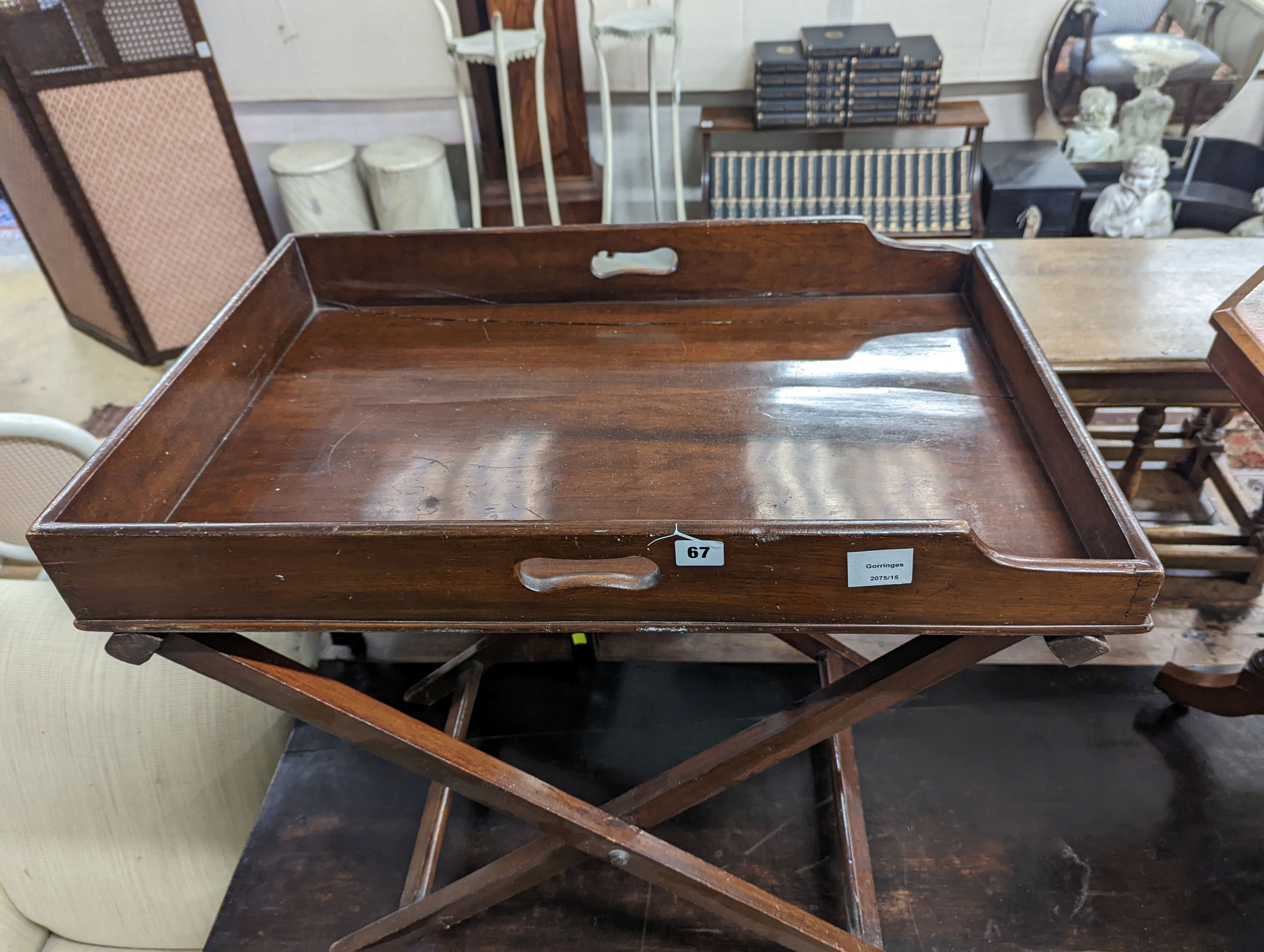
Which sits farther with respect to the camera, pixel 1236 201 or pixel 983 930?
pixel 1236 201

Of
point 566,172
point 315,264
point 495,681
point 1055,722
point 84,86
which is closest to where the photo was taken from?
point 315,264

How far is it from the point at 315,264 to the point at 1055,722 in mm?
1562

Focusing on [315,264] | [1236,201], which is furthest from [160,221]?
[1236,201]

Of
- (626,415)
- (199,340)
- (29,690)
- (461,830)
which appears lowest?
(461,830)

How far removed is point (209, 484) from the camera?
43.6 inches

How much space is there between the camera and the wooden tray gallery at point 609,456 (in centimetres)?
88

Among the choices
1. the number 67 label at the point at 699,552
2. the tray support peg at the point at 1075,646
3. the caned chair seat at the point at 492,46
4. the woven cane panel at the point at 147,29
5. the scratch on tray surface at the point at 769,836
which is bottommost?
the scratch on tray surface at the point at 769,836

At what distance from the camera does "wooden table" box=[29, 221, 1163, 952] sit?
882 mm

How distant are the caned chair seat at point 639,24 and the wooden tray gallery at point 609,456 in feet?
6.15

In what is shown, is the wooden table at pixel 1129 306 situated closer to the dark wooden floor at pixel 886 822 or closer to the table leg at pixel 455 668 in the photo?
the dark wooden floor at pixel 886 822

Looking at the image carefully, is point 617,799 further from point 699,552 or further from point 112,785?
point 112,785

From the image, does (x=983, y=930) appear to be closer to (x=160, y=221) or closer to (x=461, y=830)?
(x=461, y=830)

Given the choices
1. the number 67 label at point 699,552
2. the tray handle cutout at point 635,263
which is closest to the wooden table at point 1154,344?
the tray handle cutout at point 635,263


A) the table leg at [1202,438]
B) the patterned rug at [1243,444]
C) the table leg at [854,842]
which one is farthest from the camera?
the patterned rug at [1243,444]
